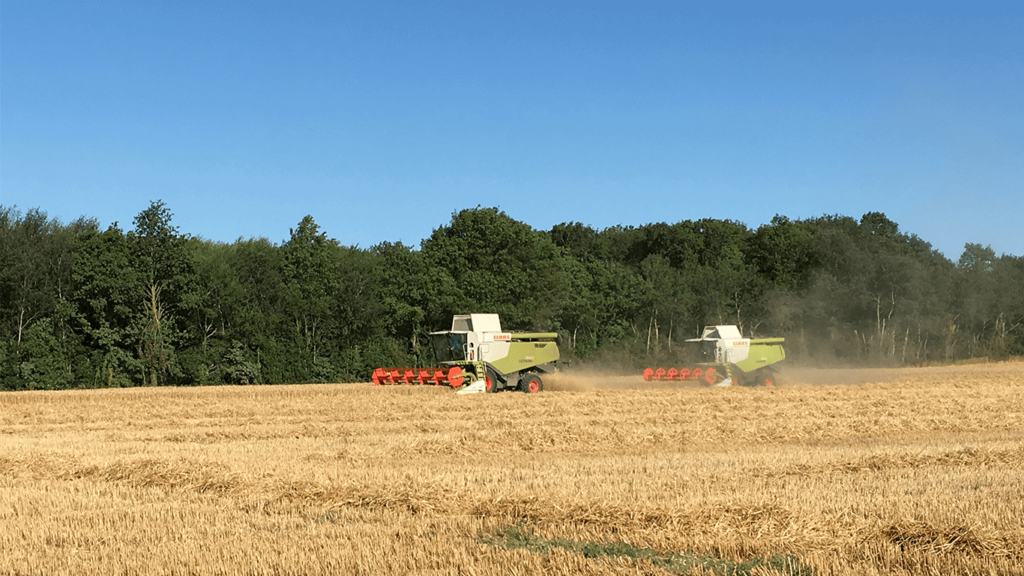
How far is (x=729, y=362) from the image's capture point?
33531 millimetres

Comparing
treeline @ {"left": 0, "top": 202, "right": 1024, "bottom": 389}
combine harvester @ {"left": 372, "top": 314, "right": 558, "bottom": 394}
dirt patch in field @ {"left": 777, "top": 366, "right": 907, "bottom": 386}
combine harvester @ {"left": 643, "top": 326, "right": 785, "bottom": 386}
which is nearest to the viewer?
combine harvester @ {"left": 372, "top": 314, "right": 558, "bottom": 394}

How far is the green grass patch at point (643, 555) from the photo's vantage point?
5910 millimetres

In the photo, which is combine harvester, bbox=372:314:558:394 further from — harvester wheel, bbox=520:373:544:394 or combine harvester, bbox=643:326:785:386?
combine harvester, bbox=643:326:785:386

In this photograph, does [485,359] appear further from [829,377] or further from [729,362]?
[829,377]

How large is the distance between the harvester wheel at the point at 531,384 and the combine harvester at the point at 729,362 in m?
6.05

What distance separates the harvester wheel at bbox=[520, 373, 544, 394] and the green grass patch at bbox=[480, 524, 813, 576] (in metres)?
22.1

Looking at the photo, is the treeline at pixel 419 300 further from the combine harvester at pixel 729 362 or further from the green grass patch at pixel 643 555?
the green grass patch at pixel 643 555

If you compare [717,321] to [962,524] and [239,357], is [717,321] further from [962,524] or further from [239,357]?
[962,524]

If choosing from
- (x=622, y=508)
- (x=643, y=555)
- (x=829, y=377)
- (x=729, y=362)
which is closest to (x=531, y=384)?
(x=729, y=362)

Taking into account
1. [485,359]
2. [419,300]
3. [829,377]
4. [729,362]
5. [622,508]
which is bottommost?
[829,377]

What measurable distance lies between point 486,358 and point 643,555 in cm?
2263

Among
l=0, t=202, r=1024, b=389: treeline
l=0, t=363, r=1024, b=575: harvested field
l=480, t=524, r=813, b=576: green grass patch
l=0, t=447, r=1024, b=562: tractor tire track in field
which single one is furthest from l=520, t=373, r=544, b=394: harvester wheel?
l=480, t=524, r=813, b=576: green grass patch

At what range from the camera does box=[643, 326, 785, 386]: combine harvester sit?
33500 millimetres

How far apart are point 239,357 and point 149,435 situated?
2204 cm
